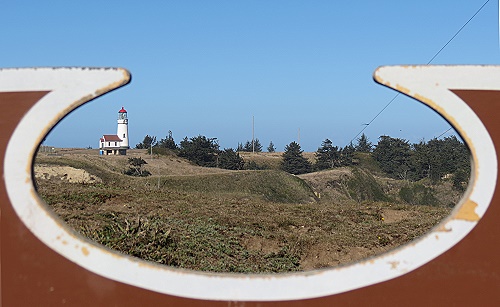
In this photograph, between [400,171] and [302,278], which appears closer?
[302,278]

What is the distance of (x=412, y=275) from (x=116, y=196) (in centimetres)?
858

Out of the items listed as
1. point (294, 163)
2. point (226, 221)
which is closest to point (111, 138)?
point (294, 163)

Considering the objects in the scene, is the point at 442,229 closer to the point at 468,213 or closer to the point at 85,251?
the point at 468,213

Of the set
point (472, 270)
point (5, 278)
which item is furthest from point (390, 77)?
point (5, 278)

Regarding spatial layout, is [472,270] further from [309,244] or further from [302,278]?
[309,244]

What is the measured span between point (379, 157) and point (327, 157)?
5.06 m

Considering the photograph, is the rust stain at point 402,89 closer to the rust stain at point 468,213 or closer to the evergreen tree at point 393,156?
the rust stain at point 468,213

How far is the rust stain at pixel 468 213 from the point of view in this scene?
8.97 ft

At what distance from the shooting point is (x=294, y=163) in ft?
127

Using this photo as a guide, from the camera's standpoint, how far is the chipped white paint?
2723 mm

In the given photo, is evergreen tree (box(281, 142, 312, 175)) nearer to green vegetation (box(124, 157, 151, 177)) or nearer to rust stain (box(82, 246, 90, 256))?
green vegetation (box(124, 157, 151, 177))

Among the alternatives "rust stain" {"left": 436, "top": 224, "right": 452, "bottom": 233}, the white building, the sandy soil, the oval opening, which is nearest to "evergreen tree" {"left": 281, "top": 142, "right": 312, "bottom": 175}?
the white building

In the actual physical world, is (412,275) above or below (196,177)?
below

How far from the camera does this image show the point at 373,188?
88.8ft
